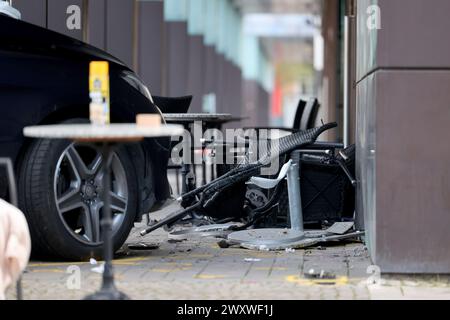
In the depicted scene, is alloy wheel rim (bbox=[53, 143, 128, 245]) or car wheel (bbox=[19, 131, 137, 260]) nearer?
Answer: car wheel (bbox=[19, 131, 137, 260])

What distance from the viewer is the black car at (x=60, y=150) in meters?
5.86

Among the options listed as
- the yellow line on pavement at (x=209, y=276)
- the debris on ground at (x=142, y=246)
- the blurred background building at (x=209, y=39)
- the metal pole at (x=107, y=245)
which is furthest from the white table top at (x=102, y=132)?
the blurred background building at (x=209, y=39)

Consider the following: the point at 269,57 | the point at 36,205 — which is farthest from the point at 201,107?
the point at 269,57

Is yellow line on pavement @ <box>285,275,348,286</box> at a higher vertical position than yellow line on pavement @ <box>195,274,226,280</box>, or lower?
lower

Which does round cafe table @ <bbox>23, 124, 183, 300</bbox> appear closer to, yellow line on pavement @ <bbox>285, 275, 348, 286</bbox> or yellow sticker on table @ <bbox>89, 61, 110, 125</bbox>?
yellow sticker on table @ <bbox>89, 61, 110, 125</bbox>

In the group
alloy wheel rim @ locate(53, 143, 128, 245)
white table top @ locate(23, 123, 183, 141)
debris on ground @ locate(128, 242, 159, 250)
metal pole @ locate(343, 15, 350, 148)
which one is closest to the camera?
white table top @ locate(23, 123, 183, 141)

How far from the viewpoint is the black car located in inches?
231

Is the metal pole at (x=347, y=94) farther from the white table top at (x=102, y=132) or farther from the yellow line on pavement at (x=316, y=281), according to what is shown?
the white table top at (x=102, y=132)

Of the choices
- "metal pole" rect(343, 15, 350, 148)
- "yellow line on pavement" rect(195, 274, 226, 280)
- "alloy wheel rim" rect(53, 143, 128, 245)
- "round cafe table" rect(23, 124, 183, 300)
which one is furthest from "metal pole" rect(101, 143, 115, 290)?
"metal pole" rect(343, 15, 350, 148)

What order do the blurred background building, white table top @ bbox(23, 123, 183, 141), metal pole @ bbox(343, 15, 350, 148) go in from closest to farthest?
white table top @ bbox(23, 123, 183, 141), metal pole @ bbox(343, 15, 350, 148), the blurred background building

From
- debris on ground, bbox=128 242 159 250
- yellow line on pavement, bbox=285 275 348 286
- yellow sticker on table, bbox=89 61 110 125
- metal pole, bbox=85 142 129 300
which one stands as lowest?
yellow line on pavement, bbox=285 275 348 286

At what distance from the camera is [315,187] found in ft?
24.2

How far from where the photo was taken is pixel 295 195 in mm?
7207

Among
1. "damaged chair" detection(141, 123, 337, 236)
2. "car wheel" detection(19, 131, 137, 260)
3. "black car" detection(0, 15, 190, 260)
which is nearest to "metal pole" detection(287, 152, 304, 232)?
"damaged chair" detection(141, 123, 337, 236)
